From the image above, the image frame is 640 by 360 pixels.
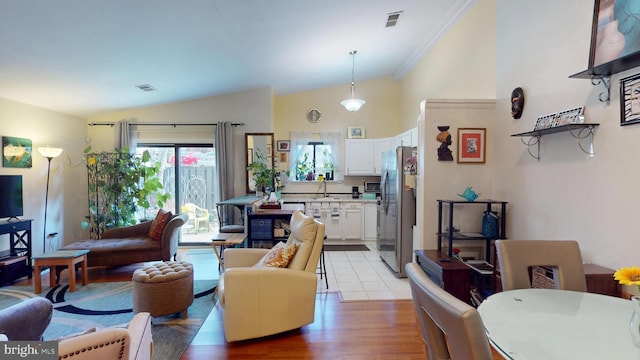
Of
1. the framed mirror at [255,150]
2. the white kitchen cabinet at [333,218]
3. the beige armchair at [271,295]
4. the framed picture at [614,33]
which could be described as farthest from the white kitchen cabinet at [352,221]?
the framed picture at [614,33]

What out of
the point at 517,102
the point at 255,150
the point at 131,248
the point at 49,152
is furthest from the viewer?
the point at 255,150

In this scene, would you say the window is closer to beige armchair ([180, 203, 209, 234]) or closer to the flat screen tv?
beige armchair ([180, 203, 209, 234])

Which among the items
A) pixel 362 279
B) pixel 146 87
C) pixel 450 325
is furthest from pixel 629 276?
pixel 146 87

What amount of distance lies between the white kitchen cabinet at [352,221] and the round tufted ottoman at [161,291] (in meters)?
3.71

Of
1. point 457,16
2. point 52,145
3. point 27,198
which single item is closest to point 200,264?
point 27,198

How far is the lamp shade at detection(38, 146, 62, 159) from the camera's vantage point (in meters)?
4.60

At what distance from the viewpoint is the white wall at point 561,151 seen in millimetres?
1993

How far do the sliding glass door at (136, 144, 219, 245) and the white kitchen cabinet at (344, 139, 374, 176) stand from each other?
112 inches

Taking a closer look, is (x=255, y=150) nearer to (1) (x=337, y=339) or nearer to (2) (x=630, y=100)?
(1) (x=337, y=339)

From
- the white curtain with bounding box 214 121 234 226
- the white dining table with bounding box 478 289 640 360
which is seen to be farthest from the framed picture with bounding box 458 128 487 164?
the white curtain with bounding box 214 121 234 226

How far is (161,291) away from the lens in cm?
284

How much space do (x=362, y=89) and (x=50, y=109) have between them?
226 inches

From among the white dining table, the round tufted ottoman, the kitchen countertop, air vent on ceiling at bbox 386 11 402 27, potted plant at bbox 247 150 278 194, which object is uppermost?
air vent on ceiling at bbox 386 11 402 27

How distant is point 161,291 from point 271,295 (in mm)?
1128
